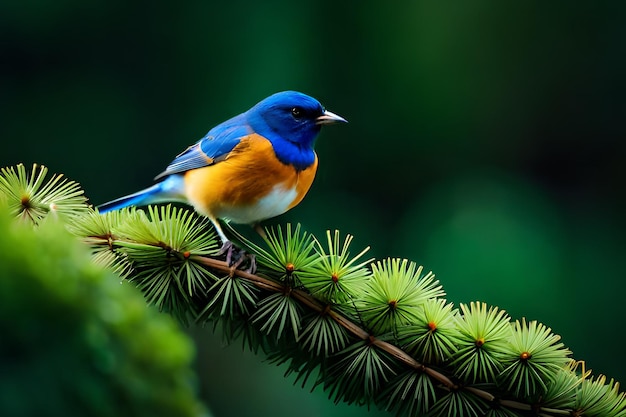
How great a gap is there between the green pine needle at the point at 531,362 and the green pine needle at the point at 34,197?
960 mm

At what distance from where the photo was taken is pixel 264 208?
2.18 metres

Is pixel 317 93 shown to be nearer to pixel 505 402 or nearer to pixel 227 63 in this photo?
pixel 227 63

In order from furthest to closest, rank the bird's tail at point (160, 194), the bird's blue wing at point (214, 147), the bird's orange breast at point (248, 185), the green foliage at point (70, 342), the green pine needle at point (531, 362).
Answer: the bird's tail at point (160, 194) < the bird's blue wing at point (214, 147) < the bird's orange breast at point (248, 185) < the green pine needle at point (531, 362) < the green foliage at point (70, 342)

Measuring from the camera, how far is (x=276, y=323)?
5.20 ft

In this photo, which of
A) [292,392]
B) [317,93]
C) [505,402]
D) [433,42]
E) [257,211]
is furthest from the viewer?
[433,42]

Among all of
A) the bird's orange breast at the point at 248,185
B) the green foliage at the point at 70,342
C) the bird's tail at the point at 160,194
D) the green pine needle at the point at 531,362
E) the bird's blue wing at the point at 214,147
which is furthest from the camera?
the bird's tail at the point at 160,194

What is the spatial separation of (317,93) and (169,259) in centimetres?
371

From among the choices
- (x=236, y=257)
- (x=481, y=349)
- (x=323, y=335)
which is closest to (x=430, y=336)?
(x=481, y=349)

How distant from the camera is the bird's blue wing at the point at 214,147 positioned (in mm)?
2285

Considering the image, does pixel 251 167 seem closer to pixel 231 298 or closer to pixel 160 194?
pixel 160 194

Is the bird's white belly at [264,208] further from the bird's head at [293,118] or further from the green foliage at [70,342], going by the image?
the green foliage at [70,342]

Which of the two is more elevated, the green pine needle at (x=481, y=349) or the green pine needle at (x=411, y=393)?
the green pine needle at (x=481, y=349)

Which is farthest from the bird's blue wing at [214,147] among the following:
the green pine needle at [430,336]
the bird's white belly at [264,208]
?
the green pine needle at [430,336]

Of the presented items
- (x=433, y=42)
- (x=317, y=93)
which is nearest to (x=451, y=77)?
(x=433, y=42)
